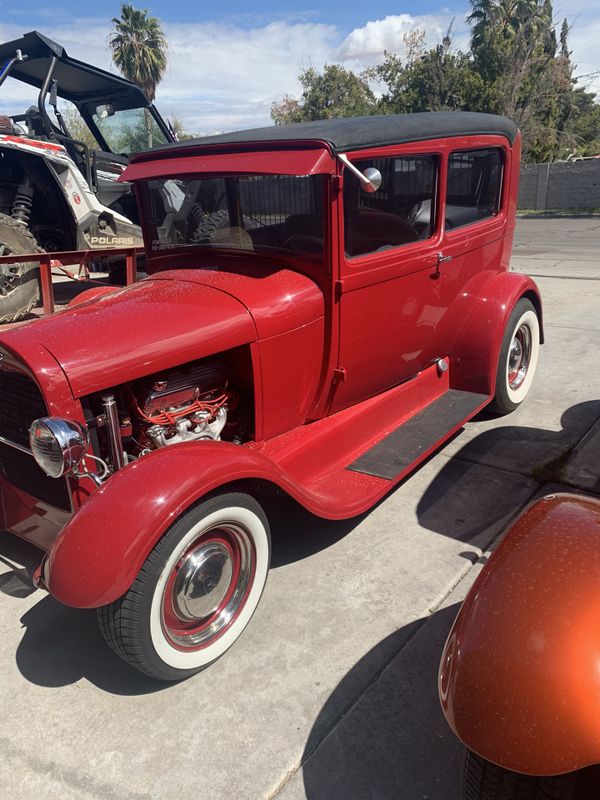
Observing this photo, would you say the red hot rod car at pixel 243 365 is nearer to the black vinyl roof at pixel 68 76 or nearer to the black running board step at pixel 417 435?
the black running board step at pixel 417 435

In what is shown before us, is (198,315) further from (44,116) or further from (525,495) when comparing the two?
(44,116)

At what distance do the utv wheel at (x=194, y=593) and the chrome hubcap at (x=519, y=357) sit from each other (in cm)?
265

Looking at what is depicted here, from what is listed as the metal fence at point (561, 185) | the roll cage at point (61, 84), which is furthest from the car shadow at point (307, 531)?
the metal fence at point (561, 185)

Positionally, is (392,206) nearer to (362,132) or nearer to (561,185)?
(362,132)

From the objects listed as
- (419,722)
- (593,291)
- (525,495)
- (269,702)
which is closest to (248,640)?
(269,702)

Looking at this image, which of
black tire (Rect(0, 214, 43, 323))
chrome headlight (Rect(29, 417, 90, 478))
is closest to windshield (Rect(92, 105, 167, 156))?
black tire (Rect(0, 214, 43, 323))

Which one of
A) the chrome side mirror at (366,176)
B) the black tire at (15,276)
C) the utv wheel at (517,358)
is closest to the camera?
the chrome side mirror at (366,176)

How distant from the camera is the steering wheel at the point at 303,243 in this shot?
279 cm

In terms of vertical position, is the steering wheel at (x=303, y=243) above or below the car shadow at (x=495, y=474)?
above

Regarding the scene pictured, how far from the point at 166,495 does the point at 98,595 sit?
376mm

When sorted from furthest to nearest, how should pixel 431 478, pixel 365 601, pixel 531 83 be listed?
pixel 531 83
pixel 431 478
pixel 365 601

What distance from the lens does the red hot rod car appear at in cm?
205

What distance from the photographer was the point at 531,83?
2658 cm

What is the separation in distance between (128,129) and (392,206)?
7.18 meters
